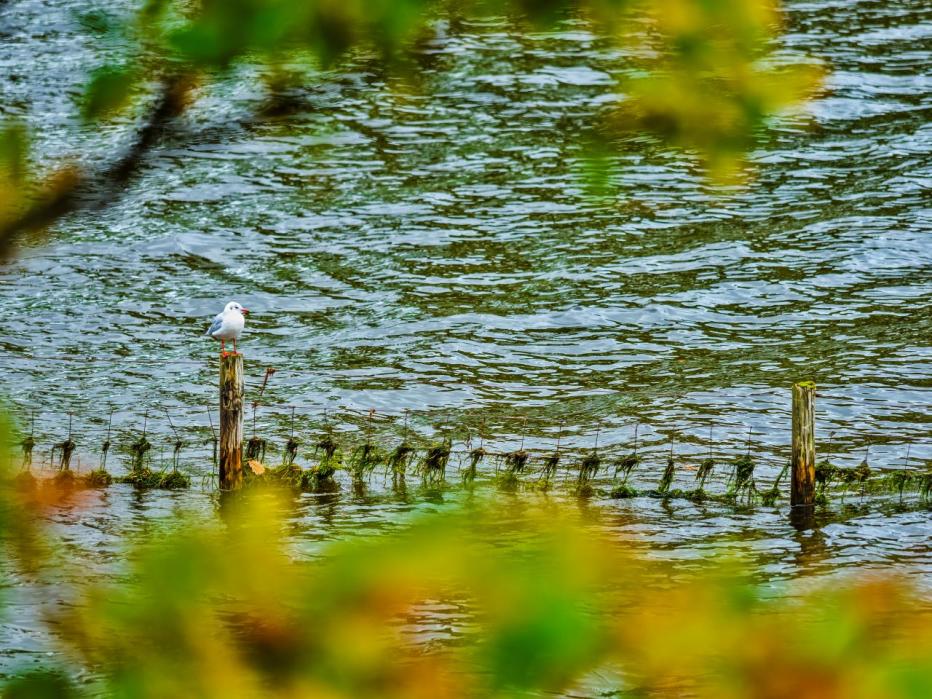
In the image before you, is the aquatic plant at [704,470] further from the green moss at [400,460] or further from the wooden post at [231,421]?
the wooden post at [231,421]

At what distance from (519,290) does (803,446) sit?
1006cm

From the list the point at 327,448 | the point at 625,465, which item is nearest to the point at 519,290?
the point at 625,465

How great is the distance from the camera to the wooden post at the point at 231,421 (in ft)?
49.3

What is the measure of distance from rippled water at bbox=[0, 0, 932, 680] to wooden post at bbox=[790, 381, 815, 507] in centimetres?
55

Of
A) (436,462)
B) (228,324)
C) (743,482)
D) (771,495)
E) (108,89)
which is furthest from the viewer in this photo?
(228,324)

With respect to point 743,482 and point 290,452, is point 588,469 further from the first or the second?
point 290,452

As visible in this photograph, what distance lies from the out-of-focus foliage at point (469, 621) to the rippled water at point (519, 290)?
1235 cm

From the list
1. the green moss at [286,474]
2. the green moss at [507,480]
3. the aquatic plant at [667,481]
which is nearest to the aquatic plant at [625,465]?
the aquatic plant at [667,481]

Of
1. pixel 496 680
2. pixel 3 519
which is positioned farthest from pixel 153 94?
pixel 496 680

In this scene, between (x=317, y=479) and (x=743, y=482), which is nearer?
(x=743, y=482)

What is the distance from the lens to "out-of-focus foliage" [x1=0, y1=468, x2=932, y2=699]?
5.56 ft

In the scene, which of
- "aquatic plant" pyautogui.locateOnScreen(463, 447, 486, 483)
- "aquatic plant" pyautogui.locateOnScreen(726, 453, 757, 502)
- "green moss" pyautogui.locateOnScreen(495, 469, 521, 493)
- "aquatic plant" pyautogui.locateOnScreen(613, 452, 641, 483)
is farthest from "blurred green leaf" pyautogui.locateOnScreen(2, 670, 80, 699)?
"aquatic plant" pyautogui.locateOnScreen(613, 452, 641, 483)

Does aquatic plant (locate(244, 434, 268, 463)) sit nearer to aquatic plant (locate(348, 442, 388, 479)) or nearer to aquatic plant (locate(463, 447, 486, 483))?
aquatic plant (locate(348, 442, 388, 479))

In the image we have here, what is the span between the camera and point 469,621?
1.91 metres
